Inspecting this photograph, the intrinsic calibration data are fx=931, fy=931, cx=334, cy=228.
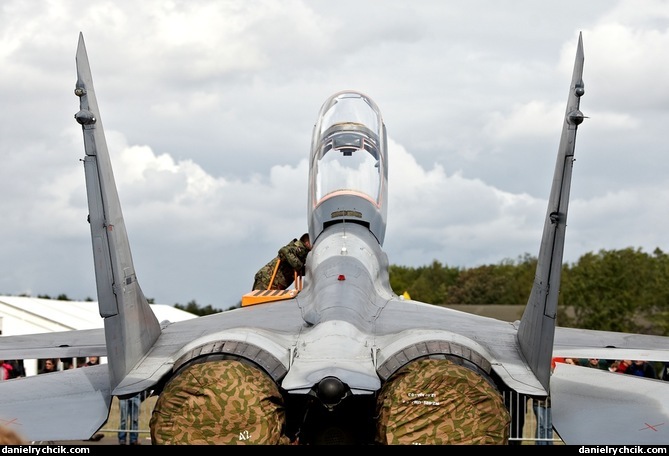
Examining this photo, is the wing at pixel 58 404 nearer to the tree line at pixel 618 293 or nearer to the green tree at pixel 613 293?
the tree line at pixel 618 293

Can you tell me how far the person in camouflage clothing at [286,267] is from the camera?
35.5ft

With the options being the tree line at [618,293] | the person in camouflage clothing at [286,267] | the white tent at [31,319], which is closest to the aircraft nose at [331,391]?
the person in camouflage clothing at [286,267]

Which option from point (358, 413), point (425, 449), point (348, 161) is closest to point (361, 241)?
point (348, 161)

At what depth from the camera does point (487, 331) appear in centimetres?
797

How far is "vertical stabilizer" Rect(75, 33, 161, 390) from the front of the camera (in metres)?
6.36

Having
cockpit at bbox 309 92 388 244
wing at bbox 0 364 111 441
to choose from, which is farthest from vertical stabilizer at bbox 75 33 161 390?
cockpit at bbox 309 92 388 244

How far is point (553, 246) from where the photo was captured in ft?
21.0

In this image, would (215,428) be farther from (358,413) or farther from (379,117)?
(379,117)

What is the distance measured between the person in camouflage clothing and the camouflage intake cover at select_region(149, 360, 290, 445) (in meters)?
4.81

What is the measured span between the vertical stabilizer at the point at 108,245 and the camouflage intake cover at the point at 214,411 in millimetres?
819

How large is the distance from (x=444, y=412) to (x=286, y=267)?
208 inches

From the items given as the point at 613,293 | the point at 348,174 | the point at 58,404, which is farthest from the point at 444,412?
the point at 613,293

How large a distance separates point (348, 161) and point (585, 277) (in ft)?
151

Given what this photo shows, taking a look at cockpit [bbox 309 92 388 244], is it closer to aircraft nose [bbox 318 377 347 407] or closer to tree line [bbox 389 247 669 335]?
aircraft nose [bbox 318 377 347 407]
